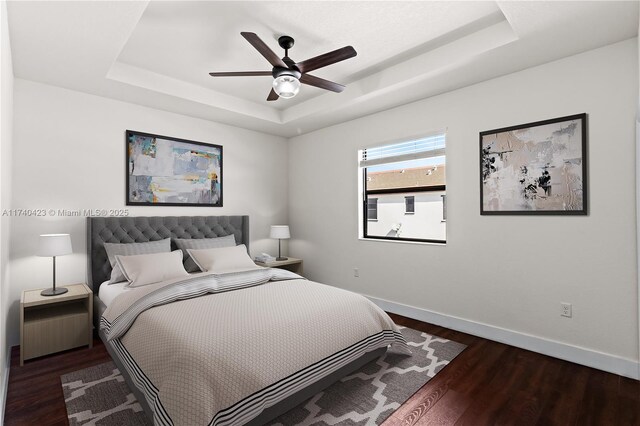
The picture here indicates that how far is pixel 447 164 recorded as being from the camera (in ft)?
11.0

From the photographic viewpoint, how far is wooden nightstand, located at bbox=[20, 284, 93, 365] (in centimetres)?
260

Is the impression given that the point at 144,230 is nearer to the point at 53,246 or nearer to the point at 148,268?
the point at 148,268

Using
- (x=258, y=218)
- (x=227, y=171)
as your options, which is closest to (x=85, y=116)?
(x=227, y=171)

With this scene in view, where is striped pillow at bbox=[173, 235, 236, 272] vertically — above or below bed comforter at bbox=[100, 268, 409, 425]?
above

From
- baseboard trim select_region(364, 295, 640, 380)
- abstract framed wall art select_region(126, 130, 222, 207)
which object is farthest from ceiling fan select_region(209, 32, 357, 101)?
baseboard trim select_region(364, 295, 640, 380)

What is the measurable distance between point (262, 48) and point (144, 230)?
250cm

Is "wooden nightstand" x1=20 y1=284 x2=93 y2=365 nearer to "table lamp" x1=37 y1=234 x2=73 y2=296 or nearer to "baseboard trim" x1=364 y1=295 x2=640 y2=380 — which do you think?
"table lamp" x1=37 y1=234 x2=73 y2=296

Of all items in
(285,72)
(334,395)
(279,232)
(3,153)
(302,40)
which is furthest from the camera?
(279,232)

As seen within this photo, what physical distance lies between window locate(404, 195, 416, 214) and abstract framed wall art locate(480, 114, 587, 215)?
862mm

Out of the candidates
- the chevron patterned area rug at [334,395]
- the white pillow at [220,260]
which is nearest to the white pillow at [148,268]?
the white pillow at [220,260]

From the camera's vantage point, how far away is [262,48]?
2137mm

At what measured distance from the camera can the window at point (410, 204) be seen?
3.83 m

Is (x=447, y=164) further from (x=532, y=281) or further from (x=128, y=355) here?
(x=128, y=355)

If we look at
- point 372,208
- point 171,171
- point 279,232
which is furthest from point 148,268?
point 372,208
